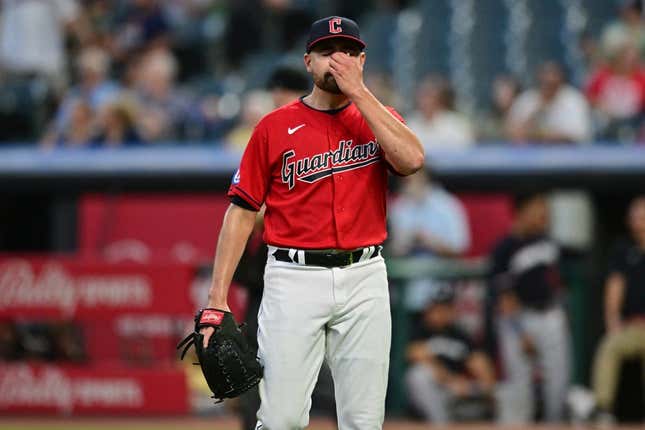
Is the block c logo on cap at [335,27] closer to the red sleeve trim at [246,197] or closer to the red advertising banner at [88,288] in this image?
the red sleeve trim at [246,197]

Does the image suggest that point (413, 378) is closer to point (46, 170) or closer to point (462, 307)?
point (462, 307)

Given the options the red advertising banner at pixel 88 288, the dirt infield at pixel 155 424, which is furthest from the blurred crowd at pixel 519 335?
the red advertising banner at pixel 88 288

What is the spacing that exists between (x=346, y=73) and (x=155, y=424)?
4944mm

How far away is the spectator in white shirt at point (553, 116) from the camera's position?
30.8 feet

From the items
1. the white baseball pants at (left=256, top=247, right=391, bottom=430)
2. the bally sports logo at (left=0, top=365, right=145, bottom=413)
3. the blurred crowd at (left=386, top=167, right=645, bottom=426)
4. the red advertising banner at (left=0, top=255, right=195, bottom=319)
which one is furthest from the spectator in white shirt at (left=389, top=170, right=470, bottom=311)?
the white baseball pants at (left=256, top=247, right=391, bottom=430)

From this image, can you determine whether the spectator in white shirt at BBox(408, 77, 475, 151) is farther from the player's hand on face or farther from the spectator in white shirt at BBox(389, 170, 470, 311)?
the player's hand on face

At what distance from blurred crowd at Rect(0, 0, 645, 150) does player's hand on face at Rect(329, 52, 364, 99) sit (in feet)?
14.8

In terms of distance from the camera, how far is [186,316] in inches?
358

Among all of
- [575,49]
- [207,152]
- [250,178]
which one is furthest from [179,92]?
[250,178]

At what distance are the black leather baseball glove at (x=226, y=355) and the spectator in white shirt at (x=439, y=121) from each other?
5287mm

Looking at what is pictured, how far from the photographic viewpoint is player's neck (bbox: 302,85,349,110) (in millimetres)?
4367

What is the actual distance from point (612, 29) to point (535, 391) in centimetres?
404

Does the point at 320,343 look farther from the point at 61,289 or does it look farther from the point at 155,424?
the point at 61,289

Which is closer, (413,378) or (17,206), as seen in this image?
(413,378)
